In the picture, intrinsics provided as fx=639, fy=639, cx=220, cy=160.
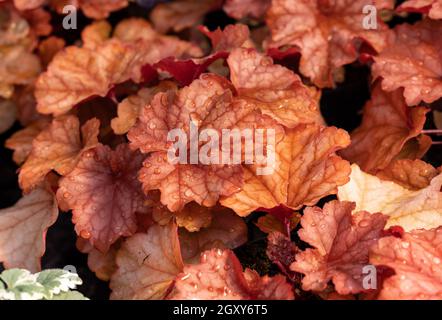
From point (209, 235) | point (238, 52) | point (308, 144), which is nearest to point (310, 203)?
point (308, 144)

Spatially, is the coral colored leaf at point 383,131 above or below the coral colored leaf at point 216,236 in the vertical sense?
above

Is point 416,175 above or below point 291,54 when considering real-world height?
below

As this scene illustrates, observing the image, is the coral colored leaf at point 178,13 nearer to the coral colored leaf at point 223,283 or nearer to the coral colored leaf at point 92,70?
the coral colored leaf at point 92,70

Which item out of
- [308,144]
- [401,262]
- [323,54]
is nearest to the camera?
[401,262]

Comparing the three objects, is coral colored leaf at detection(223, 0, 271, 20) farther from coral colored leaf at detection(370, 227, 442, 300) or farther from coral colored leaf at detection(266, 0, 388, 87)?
coral colored leaf at detection(370, 227, 442, 300)

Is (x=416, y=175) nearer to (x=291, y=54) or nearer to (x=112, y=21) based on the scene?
(x=291, y=54)

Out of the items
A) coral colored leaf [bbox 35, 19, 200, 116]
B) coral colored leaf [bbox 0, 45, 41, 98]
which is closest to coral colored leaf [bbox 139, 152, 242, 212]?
coral colored leaf [bbox 35, 19, 200, 116]

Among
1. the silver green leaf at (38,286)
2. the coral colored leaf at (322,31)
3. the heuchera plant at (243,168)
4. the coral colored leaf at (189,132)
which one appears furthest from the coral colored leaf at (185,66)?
the silver green leaf at (38,286)
